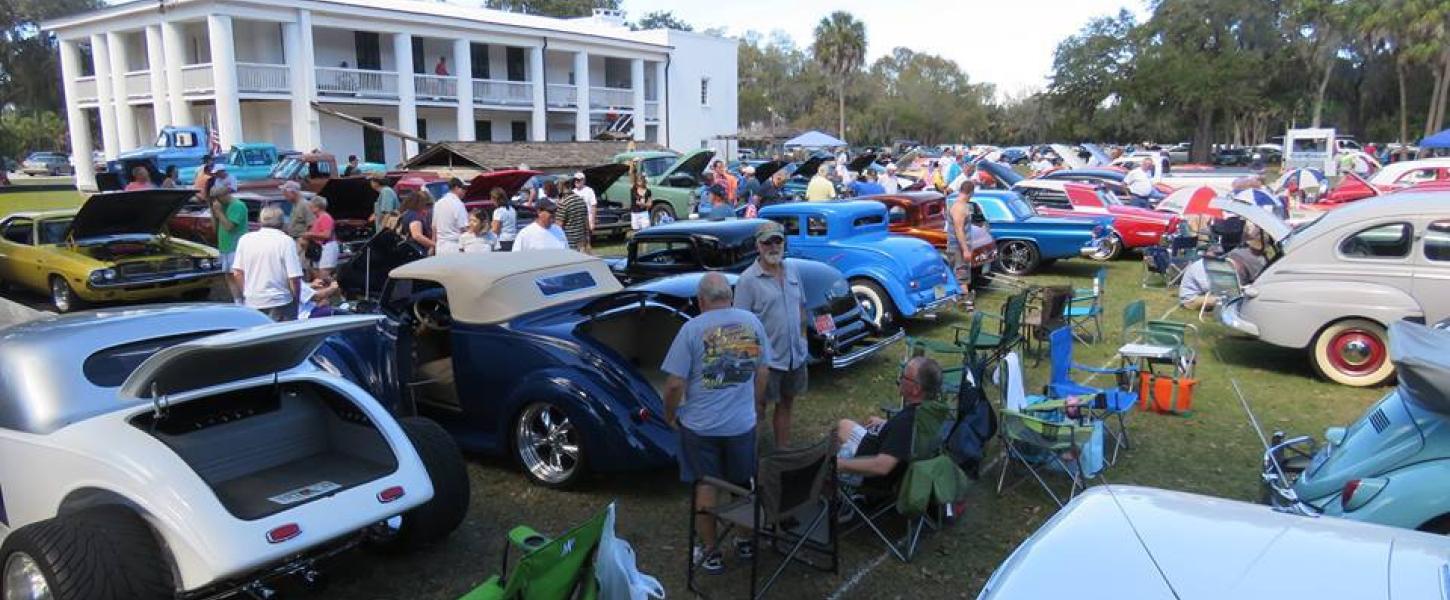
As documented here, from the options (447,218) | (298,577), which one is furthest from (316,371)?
(447,218)

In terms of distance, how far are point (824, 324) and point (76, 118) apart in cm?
3850

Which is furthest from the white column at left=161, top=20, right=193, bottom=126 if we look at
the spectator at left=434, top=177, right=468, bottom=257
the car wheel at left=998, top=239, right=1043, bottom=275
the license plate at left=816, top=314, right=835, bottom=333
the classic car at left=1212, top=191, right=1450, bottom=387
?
the classic car at left=1212, top=191, right=1450, bottom=387

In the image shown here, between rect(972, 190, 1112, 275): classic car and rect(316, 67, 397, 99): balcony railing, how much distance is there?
23937 mm

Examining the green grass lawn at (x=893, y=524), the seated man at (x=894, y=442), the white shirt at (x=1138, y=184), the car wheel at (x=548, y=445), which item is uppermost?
the white shirt at (x=1138, y=184)

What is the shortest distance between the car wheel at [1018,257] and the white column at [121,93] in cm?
3198

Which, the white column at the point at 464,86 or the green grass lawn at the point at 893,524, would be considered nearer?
the green grass lawn at the point at 893,524

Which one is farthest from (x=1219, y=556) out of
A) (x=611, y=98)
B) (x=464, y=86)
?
(x=611, y=98)

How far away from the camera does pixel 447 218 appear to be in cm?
1100

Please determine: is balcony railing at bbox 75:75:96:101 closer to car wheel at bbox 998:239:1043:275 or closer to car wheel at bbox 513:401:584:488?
car wheel at bbox 998:239:1043:275

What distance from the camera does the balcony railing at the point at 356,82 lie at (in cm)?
3009

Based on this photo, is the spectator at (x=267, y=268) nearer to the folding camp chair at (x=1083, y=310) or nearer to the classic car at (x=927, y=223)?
the folding camp chair at (x=1083, y=310)

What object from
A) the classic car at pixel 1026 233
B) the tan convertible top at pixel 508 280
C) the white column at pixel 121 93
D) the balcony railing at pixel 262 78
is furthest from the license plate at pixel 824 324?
the white column at pixel 121 93

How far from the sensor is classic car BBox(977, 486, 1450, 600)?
2342 mm

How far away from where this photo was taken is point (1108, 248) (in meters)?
15.5
